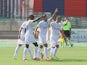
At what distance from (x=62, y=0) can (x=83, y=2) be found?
2674mm

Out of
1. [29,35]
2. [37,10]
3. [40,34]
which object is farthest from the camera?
[37,10]

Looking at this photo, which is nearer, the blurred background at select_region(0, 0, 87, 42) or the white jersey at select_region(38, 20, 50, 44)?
the white jersey at select_region(38, 20, 50, 44)

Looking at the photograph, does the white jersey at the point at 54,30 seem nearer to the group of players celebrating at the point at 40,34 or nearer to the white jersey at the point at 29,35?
the group of players celebrating at the point at 40,34

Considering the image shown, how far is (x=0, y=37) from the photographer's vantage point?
43.7m

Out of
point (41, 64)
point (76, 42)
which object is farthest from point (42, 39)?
point (76, 42)

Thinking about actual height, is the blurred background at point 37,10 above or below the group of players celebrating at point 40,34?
below

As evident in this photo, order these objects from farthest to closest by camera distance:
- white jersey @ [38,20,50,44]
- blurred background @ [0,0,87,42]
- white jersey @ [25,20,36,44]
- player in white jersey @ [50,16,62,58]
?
blurred background @ [0,0,87,42]
player in white jersey @ [50,16,62,58]
white jersey @ [38,20,50,44]
white jersey @ [25,20,36,44]

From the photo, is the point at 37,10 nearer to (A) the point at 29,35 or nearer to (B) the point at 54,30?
(B) the point at 54,30

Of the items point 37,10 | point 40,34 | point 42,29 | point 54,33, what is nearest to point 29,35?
point 40,34

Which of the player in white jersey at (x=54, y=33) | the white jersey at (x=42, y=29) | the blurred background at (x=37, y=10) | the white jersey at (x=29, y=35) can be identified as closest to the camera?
the white jersey at (x=29, y=35)

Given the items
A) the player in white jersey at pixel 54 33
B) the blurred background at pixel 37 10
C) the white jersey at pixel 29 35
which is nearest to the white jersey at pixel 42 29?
the player in white jersey at pixel 54 33

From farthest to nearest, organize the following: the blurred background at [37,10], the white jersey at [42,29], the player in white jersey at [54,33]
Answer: the blurred background at [37,10], the player in white jersey at [54,33], the white jersey at [42,29]

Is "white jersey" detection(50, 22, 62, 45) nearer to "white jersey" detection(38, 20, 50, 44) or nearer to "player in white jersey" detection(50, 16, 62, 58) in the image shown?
"player in white jersey" detection(50, 16, 62, 58)

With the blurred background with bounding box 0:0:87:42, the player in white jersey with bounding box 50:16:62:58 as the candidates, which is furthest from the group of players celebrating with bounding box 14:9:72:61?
A: the blurred background with bounding box 0:0:87:42
